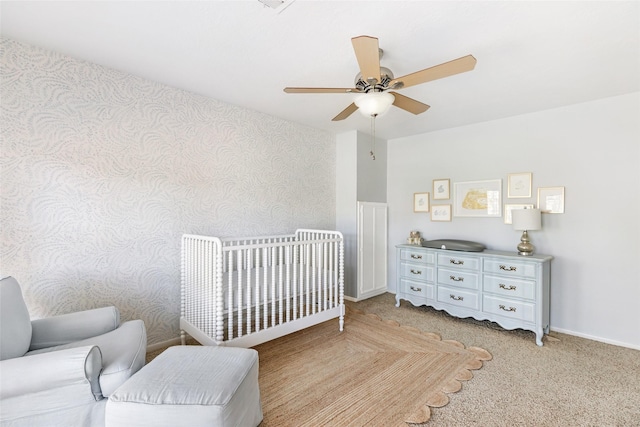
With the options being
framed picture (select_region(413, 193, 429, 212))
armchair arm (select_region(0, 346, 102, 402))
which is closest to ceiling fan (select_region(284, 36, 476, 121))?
armchair arm (select_region(0, 346, 102, 402))

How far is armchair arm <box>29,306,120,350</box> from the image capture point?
1711 mm

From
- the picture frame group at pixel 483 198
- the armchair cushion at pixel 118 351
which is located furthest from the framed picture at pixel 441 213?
the armchair cushion at pixel 118 351

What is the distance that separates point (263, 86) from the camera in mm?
2613

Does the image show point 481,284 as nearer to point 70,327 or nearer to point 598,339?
point 598,339

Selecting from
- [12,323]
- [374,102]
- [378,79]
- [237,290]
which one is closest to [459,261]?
[374,102]

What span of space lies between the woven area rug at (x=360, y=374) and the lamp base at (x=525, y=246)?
1.16 m

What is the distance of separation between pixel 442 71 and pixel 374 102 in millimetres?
451

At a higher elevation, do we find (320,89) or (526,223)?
(320,89)

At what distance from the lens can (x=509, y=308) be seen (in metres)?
2.89

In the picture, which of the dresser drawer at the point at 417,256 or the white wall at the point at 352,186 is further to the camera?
the white wall at the point at 352,186

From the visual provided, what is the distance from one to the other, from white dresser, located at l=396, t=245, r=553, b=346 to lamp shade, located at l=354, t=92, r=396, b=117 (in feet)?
6.85

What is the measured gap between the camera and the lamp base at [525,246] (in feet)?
9.75

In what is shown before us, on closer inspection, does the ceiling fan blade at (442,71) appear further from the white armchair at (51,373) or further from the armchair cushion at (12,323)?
the armchair cushion at (12,323)

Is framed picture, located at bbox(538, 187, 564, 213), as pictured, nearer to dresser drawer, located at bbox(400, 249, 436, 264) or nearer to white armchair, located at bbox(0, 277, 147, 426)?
dresser drawer, located at bbox(400, 249, 436, 264)
